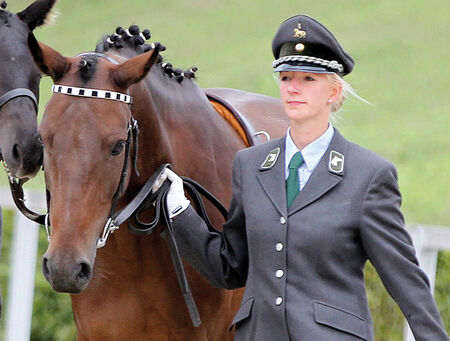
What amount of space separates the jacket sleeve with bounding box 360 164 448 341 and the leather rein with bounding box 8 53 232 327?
91 cm

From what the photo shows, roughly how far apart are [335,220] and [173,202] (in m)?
0.79

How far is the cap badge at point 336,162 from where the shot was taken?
3520 millimetres

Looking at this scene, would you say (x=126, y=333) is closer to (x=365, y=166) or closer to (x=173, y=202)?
(x=173, y=202)

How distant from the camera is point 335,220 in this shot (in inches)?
135

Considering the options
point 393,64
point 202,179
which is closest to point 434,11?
point 393,64

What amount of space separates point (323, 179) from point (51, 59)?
1090 mm

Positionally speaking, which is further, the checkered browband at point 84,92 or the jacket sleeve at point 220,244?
the jacket sleeve at point 220,244

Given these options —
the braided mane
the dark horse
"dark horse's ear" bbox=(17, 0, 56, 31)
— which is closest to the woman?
the braided mane

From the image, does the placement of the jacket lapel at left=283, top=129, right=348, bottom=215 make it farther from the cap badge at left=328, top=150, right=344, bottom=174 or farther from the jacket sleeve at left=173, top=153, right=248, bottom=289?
the jacket sleeve at left=173, top=153, right=248, bottom=289

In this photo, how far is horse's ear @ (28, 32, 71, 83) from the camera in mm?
3635

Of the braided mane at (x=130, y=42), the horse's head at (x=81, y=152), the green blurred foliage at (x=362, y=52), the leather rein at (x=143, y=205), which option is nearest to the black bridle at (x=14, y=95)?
the leather rein at (x=143, y=205)

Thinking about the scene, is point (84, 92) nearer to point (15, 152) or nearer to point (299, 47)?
point (299, 47)

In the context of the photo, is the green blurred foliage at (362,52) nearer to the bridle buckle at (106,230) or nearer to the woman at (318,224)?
the bridle buckle at (106,230)

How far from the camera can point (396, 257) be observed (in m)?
3.38
